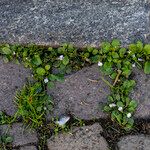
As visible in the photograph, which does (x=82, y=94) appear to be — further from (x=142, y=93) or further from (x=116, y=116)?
(x=142, y=93)

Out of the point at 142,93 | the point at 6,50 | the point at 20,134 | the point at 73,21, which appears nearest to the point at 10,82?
the point at 6,50

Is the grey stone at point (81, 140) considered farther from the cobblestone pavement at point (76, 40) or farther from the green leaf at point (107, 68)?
the green leaf at point (107, 68)

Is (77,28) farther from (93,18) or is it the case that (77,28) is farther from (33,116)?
(33,116)

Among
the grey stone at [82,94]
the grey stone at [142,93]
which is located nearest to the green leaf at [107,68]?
the grey stone at [82,94]

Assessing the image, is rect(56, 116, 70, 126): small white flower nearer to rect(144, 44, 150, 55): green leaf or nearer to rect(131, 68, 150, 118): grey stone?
rect(131, 68, 150, 118): grey stone

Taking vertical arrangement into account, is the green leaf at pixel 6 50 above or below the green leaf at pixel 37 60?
above
